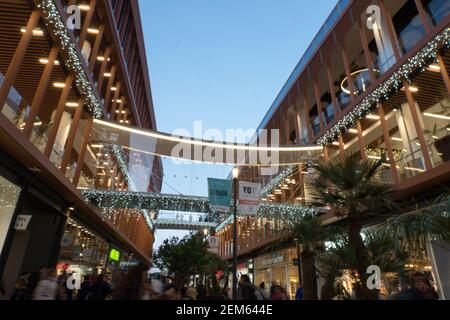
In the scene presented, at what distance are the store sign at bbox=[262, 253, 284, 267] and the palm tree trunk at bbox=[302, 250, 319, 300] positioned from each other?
47.6ft

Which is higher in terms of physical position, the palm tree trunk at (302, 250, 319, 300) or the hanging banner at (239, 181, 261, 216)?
the hanging banner at (239, 181, 261, 216)

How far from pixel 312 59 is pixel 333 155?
6.99 meters

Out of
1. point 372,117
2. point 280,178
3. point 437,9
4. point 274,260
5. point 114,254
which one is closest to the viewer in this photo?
point 437,9

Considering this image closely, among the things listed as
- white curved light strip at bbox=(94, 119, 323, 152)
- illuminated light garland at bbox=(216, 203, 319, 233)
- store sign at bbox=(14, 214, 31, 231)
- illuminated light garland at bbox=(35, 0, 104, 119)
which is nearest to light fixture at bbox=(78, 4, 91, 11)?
illuminated light garland at bbox=(35, 0, 104, 119)

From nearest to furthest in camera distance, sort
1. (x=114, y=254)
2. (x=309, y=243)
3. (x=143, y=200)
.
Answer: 1. (x=309, y=243)
2. (x=143, y=200)
3. (x=114, y=254)

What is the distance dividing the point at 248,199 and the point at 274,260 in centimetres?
1820

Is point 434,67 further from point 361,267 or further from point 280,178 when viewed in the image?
point 280,178

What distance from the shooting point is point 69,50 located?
39.3ft

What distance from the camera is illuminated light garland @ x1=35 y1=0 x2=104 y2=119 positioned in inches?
403

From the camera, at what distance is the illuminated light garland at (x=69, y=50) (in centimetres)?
1023

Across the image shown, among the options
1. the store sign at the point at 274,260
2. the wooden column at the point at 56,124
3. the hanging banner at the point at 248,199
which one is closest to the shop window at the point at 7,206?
the wooden column at the point at 56,124

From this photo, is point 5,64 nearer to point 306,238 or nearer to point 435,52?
point 306,238

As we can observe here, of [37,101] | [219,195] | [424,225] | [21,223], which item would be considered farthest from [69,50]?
[424,225]

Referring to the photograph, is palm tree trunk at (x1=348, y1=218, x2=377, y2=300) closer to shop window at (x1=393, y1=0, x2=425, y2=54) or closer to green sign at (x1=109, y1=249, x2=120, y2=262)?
shop window at (x1=393, y1=0, x2=425, y2=54)
